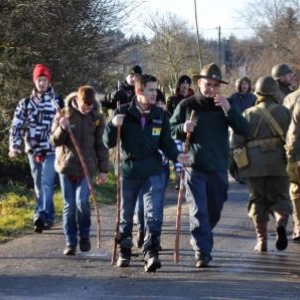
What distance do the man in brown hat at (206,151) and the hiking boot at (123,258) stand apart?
0.67 meters

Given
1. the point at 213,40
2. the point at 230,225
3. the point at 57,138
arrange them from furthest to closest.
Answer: the point at 213,40 < the point at 230,225 < the point at 57,138

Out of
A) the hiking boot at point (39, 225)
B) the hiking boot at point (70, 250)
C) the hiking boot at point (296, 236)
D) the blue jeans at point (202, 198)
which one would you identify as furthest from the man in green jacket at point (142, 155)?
the hiking boot at point (296, 236)

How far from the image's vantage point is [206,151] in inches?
334

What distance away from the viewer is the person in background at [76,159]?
905 cm

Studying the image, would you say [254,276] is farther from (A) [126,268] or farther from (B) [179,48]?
(B) [179,48]

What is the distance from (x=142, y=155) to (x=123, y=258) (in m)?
1.02

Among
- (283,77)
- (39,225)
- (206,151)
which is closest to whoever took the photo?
(206,151)

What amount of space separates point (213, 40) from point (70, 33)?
51.9 meters

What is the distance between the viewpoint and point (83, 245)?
9125 millimetres

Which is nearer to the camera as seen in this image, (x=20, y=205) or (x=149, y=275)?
(x=149, y=275)

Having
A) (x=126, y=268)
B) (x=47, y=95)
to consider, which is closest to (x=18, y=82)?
(x=47, y=95)

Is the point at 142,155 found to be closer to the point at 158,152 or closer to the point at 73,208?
the point at 158,152

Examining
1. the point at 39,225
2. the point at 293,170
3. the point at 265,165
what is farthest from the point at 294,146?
the point at 39,225

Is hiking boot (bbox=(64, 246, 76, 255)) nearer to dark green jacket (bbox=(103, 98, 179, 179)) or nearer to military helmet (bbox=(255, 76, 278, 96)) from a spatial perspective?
dark green jacket (bbox=(103, 98, 179, 179))
